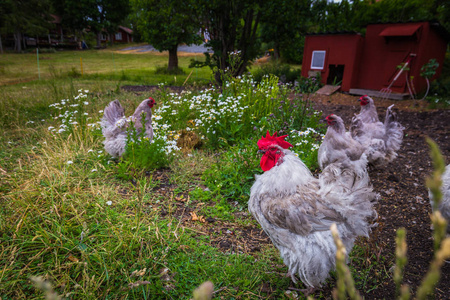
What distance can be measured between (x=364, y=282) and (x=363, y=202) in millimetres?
948

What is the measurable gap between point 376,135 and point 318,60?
31.1 feet

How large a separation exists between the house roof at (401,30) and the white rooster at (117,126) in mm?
10925

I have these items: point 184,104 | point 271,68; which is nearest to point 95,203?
point 184,104

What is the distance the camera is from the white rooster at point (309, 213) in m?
2.36

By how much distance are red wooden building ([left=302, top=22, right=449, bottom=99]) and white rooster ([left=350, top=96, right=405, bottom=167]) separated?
5.64 meters

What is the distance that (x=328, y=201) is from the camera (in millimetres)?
2420

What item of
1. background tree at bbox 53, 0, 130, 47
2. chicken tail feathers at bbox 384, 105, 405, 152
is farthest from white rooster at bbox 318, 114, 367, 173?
background tree at bbox 53, 0, 130, 47

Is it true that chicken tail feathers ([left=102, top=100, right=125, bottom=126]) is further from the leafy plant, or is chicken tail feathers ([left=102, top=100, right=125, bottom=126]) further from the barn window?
the barn window

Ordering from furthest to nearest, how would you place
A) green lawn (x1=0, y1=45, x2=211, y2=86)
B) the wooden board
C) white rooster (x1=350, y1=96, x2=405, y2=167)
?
green lawn (x1=0, y1=45, x2=211, y2=86) < the wooden board < white rooster (x1=350, y1=96, x2=405, y2=167)

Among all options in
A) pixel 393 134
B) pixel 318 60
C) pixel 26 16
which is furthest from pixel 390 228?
pixel 26 16

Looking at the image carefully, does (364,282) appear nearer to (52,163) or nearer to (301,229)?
(301,229)

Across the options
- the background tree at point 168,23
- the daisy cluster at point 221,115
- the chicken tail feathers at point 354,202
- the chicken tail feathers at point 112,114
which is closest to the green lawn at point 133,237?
the chicken tail feathers at point 354,202

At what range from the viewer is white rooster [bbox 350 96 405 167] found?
186 inches

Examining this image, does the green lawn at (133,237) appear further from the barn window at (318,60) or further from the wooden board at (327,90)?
the barn window at (318,60)
